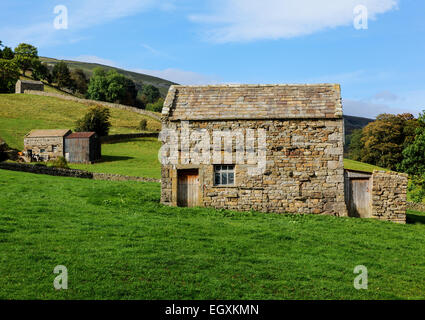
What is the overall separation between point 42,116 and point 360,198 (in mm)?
66717

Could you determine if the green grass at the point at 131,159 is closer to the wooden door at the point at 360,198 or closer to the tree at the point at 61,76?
the wooden door at the point at 360,198

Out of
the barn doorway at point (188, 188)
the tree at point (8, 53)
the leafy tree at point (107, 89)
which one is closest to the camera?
the barn doorway at point (188, 188)

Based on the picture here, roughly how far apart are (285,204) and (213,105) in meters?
6.11

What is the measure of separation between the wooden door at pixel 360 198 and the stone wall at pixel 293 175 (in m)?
0.88

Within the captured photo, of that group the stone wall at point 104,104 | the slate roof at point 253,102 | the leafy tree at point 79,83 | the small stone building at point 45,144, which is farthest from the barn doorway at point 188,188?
the leafy tree at point 79,83

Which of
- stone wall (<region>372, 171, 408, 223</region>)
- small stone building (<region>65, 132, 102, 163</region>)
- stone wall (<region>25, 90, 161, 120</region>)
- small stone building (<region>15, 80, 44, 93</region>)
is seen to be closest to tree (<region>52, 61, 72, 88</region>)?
small stone building (<region>15, 80, 44, 93</region>)

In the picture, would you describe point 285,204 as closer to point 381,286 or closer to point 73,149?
point 381,286

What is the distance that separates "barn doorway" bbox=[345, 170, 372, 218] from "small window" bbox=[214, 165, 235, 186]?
219 inches

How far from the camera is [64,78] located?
385ft

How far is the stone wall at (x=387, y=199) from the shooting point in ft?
63.7

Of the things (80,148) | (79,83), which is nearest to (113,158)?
(80,148)

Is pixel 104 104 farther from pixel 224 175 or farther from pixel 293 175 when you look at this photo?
pixel 293 175

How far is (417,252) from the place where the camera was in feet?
46.3

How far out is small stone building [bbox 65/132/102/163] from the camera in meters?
46.4
